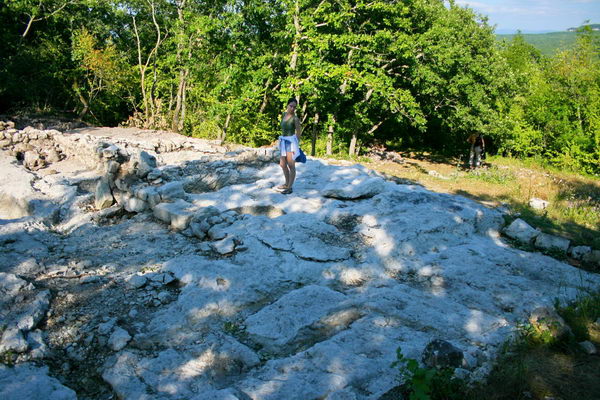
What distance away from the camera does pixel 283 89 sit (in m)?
13.1

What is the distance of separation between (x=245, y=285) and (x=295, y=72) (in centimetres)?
1051

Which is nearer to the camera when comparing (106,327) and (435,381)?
(435,381)

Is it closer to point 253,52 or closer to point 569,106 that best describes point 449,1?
point 569,106

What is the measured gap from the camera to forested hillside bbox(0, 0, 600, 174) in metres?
13.6

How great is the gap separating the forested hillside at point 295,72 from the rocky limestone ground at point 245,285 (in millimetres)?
6673

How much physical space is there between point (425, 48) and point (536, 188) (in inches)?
217

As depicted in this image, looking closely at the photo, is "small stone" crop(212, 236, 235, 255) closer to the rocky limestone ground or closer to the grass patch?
the rocky limestone ground

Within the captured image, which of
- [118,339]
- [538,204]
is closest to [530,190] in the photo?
[538,204]

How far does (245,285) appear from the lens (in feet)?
15.1

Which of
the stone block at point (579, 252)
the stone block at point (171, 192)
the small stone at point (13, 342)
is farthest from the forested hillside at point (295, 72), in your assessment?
the small stone at point (13, 342)

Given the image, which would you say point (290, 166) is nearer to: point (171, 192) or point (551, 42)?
point (171, 192)

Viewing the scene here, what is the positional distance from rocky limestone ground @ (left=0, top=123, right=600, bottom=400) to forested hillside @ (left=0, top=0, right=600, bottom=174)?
6673mm

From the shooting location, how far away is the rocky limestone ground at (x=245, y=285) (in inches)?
131

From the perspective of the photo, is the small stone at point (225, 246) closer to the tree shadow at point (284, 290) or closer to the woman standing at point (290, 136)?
the tree shadow at point (284, 290)
